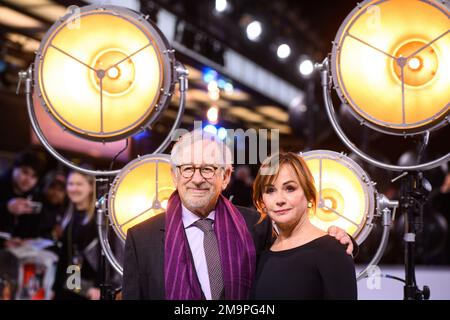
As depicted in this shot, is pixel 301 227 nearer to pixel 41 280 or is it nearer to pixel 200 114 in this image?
pixel 41 280

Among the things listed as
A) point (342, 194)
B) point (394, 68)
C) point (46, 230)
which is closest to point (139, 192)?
point (342, 194)

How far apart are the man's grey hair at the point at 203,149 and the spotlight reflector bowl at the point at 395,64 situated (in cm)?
45

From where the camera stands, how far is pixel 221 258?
184 cm

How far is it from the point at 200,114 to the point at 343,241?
28.4 ft

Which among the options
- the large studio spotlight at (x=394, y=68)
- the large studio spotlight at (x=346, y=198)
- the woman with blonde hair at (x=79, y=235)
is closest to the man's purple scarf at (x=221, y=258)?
the large studio spotlight at (x=346, y=198)

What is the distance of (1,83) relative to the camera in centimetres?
644

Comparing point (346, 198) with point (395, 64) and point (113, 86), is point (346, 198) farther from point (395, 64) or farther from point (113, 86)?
point (113, 86)

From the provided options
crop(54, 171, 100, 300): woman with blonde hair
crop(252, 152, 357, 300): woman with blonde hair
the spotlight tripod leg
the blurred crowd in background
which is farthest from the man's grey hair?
crop(54, 171, 100, 300): woman with blonde hair

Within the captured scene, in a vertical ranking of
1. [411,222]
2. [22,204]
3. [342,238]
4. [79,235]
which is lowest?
[342,238]

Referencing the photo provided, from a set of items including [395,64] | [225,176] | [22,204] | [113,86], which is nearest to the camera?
[225,176]

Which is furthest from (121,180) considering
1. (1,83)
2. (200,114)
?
(200,114)

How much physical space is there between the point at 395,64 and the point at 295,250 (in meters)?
0.76

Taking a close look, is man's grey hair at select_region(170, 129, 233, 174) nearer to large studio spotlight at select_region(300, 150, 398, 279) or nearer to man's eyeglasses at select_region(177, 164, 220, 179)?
man's eyeglasses at select_region(177, 164, 220, 179)

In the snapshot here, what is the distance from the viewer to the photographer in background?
511cm
